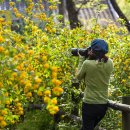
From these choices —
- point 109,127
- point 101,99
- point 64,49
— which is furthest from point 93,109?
point 64,49

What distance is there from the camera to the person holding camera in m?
5.99

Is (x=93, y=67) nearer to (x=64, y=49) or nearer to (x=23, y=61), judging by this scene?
(x=23, y=61)

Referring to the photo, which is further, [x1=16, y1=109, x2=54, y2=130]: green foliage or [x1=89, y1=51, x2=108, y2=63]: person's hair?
[x1=16, y1=109, x2=54, y2=130]: green foliage

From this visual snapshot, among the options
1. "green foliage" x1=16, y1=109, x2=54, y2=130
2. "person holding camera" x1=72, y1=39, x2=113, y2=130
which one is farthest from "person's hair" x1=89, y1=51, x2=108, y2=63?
"green foliage" x1=16, y1=109, x2=54, y2=130

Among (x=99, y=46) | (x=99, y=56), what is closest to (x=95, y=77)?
(x=99, y=56)

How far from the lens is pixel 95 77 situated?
6102 mm

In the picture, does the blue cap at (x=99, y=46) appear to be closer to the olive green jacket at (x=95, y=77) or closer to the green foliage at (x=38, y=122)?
the olive green jacket at (x=95, y=77)

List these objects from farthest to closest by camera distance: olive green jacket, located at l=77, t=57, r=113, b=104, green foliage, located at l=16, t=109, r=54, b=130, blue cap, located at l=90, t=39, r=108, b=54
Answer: green foliage, located at l=16, t=109, r=54, b=130, olive green jacket, located at l=77, t=57, r=113, b=104, blue cap, located at l=90, t=39, r=108, b=54

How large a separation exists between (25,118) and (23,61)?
522cm

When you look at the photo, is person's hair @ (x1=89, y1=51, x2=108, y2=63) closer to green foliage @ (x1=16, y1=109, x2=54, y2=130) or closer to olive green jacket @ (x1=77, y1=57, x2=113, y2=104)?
olive green jacket @ (x1=77, y1=57, x2=113, y2=104)

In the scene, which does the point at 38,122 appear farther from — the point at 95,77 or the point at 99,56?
the point at 99,56

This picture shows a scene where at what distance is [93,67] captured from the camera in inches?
237

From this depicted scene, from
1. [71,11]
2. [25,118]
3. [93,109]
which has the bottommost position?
[25,118]

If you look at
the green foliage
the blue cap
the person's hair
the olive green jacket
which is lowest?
the green foliage
